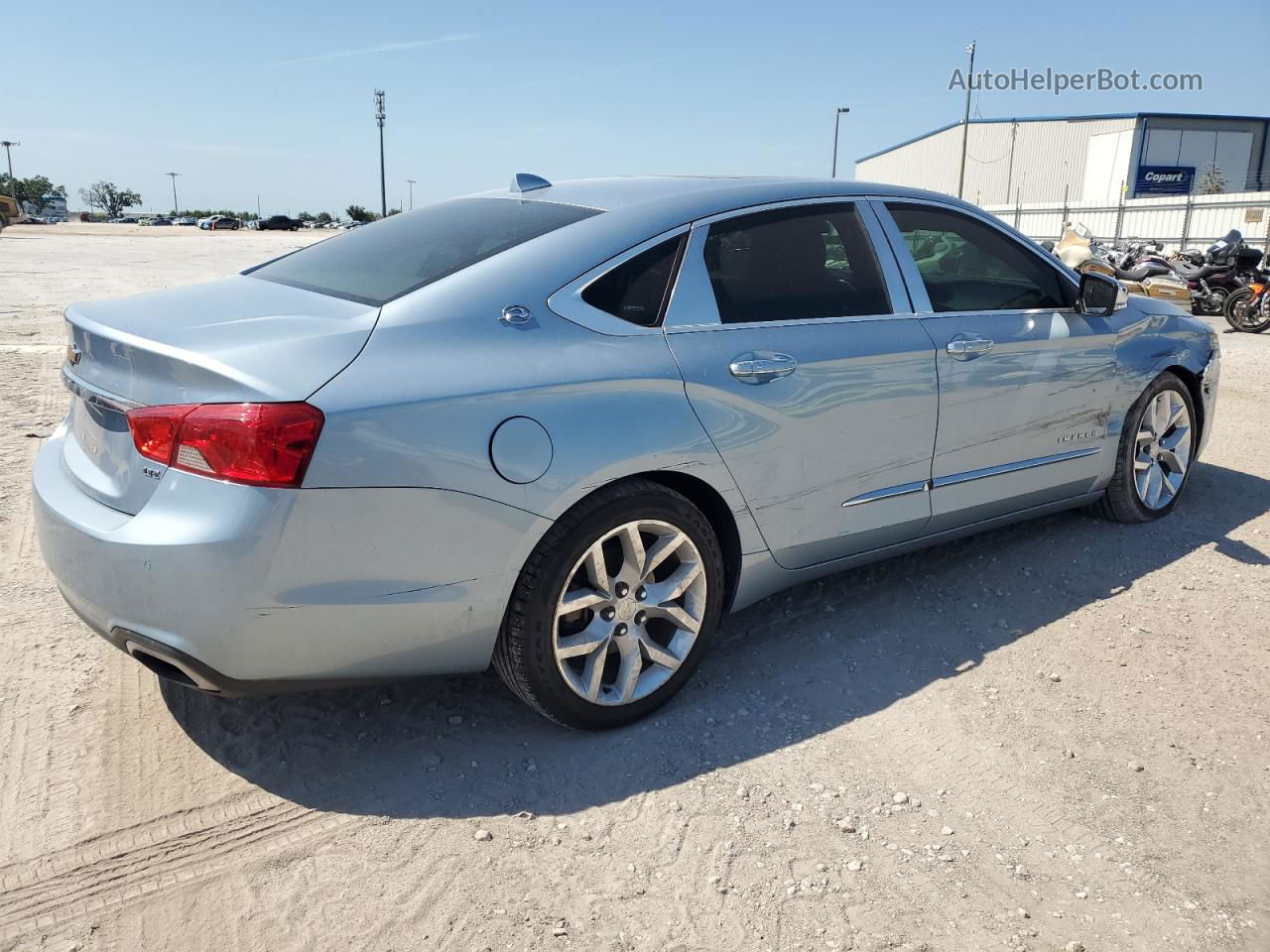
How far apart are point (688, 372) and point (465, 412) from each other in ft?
2.45

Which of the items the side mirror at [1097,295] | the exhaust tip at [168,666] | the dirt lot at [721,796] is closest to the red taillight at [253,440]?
the exhaust tip at [168,666]

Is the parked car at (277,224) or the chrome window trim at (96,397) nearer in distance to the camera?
the chrome window trim at (96,397)

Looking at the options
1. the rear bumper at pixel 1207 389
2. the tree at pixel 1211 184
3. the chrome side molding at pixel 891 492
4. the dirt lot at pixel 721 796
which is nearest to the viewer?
the dirt lot at pixel 721 796

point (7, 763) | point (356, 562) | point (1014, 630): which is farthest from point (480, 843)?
point (1014, 630)

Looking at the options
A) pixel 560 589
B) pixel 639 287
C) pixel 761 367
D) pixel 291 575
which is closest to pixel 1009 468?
pixel 761 367

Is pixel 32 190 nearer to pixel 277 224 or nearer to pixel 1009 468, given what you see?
pixel 277 224

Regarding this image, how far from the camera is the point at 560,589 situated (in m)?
2.73

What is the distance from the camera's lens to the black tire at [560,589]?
2.69 meters

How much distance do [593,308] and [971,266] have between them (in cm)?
191

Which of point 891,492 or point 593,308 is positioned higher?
point 593,308

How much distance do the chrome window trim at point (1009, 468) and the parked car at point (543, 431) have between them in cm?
2

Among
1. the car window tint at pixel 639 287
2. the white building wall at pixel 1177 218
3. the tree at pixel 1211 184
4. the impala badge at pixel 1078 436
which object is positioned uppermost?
the tree at pixel 1211 184

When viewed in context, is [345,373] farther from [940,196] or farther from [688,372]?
[940,196]

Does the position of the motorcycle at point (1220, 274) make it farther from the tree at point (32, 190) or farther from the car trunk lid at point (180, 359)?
the tree at point (32, 190)
